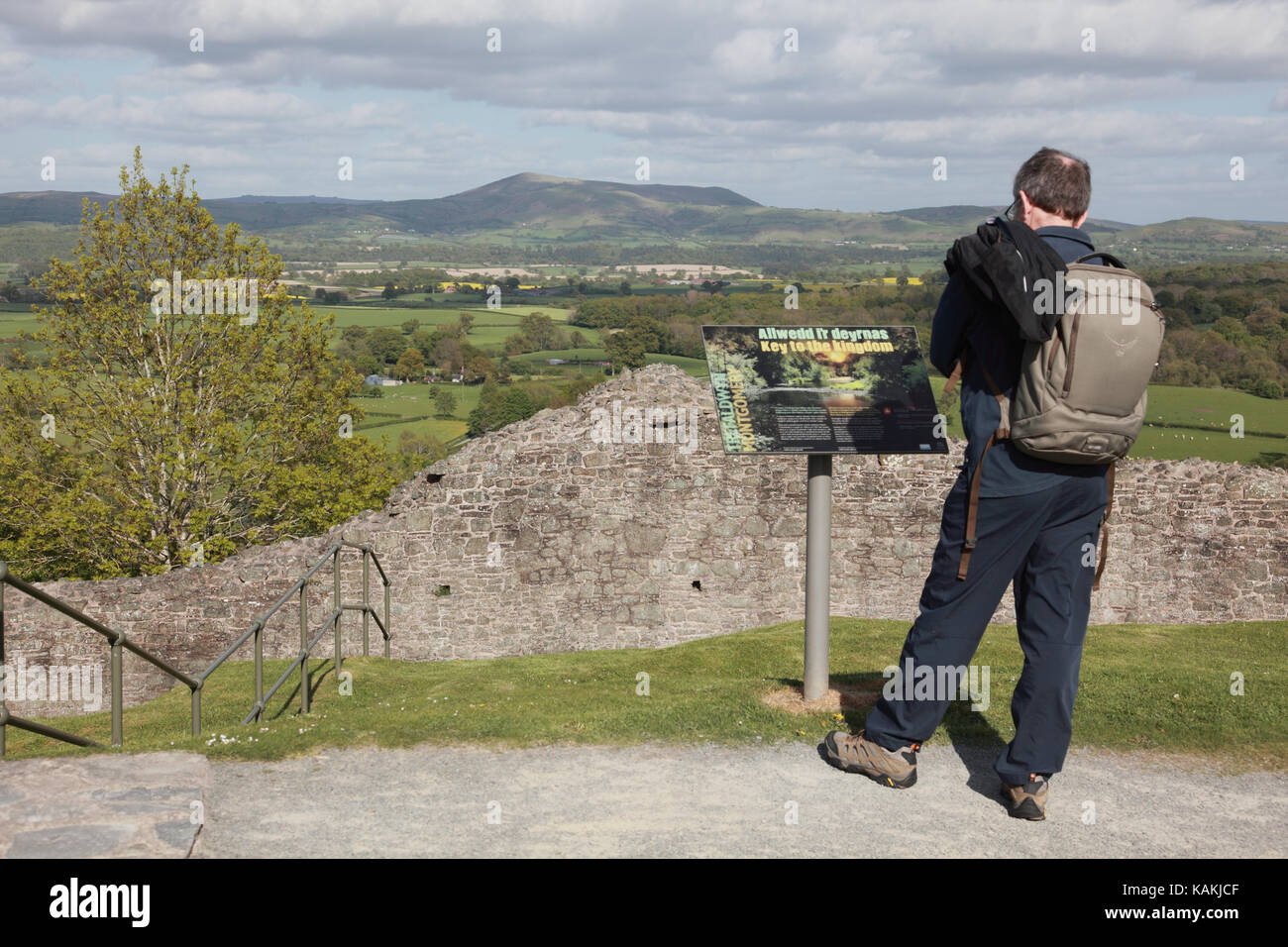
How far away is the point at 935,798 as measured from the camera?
5.33 m

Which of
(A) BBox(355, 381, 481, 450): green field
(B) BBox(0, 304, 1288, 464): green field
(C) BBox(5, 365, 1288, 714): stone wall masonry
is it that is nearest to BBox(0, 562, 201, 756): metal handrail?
(C) BBox(5, 365, 1288, 714): stone wall masonry

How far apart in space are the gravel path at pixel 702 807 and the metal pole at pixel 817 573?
81cm

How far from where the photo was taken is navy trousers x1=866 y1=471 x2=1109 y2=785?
494 centimetres

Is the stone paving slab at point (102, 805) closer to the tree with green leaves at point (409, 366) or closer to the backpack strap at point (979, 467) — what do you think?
the backpack strap at point (979, 467)

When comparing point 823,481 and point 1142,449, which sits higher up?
point 823,481

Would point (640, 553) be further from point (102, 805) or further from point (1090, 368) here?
point (1090, 368)

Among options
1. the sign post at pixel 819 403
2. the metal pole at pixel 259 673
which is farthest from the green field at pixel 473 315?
the sign post at pixel 819 403

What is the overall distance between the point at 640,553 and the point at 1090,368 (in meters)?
11.1

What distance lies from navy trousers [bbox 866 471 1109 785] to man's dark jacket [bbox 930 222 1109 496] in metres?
0.09

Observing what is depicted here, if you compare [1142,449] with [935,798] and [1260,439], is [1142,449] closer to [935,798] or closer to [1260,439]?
[1260,439]

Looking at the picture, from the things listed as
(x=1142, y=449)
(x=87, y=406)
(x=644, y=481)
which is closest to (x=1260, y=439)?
(x=1142, y=449)

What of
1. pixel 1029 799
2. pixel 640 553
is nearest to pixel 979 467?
pixel 1029 799

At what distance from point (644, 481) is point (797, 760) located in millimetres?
9542

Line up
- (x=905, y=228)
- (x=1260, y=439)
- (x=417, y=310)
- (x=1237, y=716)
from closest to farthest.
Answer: (x=1237, y=716), (x=1260, y=439), (x=417, y=310), (x=905, y=228)
